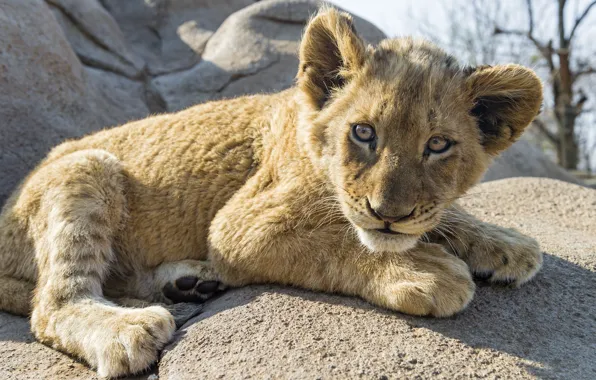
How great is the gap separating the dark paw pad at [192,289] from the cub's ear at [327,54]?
153cm

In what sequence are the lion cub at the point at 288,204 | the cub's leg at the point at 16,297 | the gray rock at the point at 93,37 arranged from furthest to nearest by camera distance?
the gray rock at the point at 93,37 < the cub's leg at the point at 16,297 < the lion cub at the point at 288,204

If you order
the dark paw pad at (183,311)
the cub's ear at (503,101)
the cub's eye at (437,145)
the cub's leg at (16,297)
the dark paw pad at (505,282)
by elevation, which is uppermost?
the cub's ear at (503,101)

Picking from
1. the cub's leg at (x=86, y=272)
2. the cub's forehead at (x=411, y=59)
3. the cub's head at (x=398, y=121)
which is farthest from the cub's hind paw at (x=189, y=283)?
the cub's forehead at (x=411, y=59)

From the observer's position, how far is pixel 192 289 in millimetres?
4531

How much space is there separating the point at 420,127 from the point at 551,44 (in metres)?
14.5

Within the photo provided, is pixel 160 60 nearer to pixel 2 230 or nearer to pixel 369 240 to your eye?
pixel 2 230

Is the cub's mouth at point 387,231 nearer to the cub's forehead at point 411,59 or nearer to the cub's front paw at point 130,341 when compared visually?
the cub's forehead at point 411,59

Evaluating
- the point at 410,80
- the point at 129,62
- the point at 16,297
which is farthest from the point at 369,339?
the point at 129,62

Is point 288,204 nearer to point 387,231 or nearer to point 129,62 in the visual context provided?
point 387,231

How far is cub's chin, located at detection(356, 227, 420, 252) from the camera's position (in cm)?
358

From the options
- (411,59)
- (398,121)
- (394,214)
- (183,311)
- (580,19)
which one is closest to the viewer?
(394,214)

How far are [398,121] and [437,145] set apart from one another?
30cm

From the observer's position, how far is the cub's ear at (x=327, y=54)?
4.05 m

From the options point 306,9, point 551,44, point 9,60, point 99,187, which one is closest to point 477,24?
point 551,44
